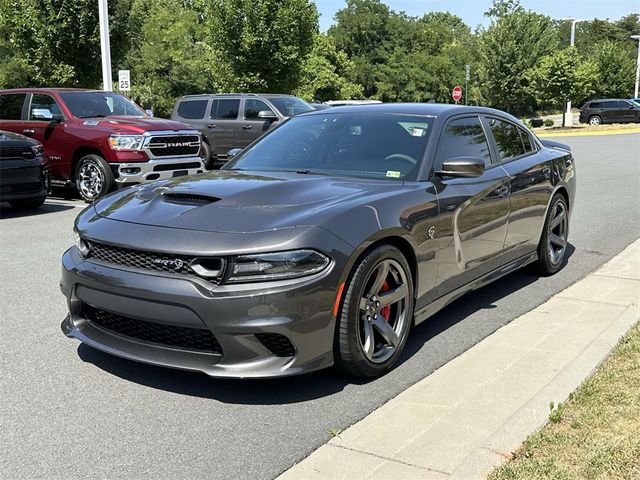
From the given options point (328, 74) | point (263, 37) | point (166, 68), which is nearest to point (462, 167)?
point (263, 37)

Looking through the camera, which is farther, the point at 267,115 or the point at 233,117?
the point at 233,117

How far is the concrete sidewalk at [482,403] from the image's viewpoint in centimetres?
301

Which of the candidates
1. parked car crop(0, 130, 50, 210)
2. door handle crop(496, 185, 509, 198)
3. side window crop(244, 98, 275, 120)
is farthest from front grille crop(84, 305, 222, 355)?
side window crop(244, 98, 275, 120)

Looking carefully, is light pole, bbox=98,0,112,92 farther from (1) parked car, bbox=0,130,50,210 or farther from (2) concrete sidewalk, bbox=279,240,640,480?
(2) concrete sidewalk, bbox=279,240,640,480

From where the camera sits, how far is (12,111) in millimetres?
12617

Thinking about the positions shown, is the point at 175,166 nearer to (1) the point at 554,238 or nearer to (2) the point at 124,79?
(1) the point at 554,238

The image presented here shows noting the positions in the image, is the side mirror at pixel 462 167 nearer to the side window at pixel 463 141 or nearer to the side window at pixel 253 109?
the side window at pixel 463 141

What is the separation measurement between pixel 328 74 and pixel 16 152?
194 feet

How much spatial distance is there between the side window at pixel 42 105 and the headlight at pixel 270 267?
9698 mm

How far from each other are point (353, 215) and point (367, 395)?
3.29 feet

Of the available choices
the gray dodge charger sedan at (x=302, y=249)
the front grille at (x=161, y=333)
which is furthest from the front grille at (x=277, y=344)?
the front grille at (x=161, y=333)

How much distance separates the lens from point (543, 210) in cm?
616

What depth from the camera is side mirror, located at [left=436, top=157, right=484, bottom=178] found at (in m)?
4.48

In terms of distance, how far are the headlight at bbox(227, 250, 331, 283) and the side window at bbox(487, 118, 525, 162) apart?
109 inches
